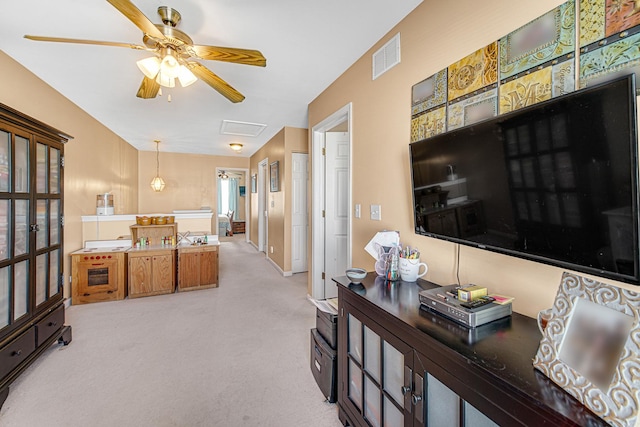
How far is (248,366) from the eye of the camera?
2.17 m

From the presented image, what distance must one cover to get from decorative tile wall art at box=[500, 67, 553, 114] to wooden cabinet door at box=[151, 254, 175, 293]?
412cm

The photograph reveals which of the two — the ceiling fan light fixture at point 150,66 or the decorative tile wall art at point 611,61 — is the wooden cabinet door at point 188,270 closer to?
the ceiling fan light fixture at point 150,66

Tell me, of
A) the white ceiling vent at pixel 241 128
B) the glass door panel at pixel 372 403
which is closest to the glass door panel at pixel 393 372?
the glass door panel at pixel 372 403

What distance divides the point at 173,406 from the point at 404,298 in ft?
5.40

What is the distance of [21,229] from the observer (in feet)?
6.45

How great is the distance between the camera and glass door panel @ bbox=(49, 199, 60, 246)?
2.30 m

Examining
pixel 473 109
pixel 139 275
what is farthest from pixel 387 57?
pixel 139 275

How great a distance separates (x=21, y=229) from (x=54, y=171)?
61 cm

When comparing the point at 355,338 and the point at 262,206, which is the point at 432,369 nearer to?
the point at 355,338

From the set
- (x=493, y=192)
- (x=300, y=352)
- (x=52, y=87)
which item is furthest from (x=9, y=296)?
(x=493, y=192)

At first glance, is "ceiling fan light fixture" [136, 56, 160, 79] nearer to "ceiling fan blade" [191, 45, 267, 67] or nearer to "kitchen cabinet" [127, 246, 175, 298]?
"ceiling fan blade" [191, 45, 267, 67]

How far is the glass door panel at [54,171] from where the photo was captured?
2.28m

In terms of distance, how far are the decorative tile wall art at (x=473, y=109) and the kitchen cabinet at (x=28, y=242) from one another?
108 inches

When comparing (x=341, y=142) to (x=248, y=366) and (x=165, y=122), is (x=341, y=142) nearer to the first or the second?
(x=248, y=366)
